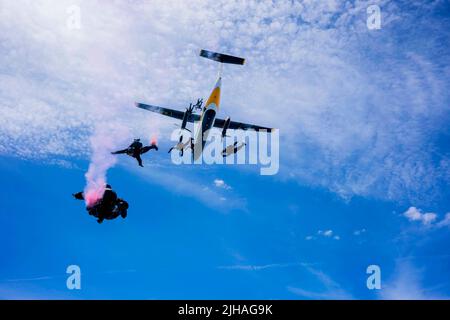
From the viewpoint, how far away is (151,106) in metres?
39.1

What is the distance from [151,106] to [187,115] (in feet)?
28.8

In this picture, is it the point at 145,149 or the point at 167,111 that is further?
the point at 167,111

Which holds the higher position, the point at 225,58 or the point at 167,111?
the point at 225,58

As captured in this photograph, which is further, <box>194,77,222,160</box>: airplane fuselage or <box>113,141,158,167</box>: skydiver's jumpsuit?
<box>194,77,222,160</box>: airplane fuselage

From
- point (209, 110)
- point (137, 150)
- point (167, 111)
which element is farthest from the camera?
point (167, 111)

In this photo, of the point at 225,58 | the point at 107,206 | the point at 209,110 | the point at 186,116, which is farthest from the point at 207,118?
the point at 107,206

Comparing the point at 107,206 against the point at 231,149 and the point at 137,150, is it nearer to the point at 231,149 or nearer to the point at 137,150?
the point at 137,150

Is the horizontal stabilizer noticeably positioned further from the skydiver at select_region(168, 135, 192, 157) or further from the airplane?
the skydiver at select_region(168, 135, 192, 157)

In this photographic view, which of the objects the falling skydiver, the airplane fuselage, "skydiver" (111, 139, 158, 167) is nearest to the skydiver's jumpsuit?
"skydiver" (111, 139, 158, 167)

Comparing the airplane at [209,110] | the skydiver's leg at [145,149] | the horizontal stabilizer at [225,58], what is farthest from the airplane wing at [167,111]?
the skydiver's leg at [145,149]

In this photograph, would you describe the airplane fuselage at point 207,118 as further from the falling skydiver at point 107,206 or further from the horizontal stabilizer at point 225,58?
the falling skydiver at point 107,206

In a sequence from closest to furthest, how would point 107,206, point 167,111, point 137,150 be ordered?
1. point 107,206
2. point 137,150
3. point 167,111
